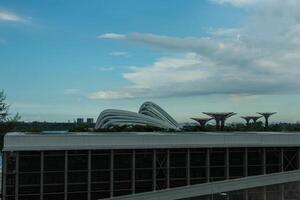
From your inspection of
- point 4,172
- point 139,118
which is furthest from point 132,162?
point 139,118

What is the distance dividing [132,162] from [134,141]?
1463mm

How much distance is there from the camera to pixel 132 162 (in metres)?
35.7

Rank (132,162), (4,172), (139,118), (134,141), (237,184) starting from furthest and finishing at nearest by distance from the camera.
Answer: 1. (139,118)
2. (132,162)
3. (134,141)
4. (4,172)
5. (237,184)

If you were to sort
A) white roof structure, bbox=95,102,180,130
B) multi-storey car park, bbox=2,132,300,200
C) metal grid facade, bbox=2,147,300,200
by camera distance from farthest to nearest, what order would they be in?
white roof structure, bbox=95,102,180,130 → metal grid facade, bbox=2,147,300,200 → multi-storey car park, bbox=2,132,300,200

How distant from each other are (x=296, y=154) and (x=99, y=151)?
15288 mm

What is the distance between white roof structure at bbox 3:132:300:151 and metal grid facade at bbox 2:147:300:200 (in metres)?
0.44

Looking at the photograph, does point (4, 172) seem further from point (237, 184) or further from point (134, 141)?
point (237, 184)

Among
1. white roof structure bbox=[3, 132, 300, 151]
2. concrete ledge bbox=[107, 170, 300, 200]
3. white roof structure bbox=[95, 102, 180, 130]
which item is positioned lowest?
concrete ledge bbox=[107, 170, 300, 200]

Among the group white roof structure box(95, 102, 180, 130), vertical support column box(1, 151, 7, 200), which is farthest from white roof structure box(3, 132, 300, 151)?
white roof structure box(95, 102, 180, 130)

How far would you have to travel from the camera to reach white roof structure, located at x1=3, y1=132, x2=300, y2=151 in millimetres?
33406

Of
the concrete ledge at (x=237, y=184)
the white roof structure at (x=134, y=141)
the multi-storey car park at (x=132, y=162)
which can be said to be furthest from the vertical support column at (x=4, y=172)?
the concrete ledge at (x=237, y=184)

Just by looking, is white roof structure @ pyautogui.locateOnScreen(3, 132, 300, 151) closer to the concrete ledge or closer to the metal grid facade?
the metal grid facade

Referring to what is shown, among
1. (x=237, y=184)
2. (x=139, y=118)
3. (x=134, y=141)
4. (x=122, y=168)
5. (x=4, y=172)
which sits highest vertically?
(x=139, y=118)

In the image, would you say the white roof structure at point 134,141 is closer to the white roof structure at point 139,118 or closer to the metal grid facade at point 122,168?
the metal grid facade at point 122,168
